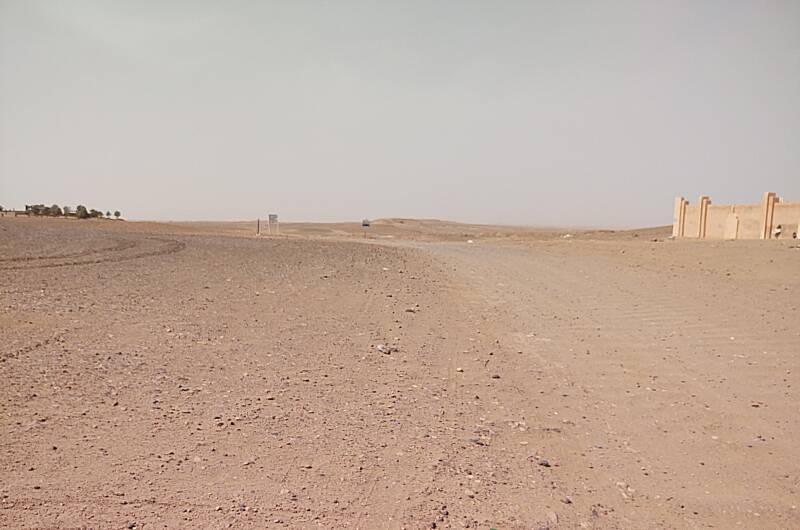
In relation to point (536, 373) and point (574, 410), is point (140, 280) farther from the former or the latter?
point (574, 410)

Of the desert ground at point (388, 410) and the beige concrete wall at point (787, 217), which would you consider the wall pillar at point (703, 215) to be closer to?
the beige concrete wall at point (787, 217)

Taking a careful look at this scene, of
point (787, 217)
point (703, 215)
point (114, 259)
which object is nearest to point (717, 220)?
point (703, 215)

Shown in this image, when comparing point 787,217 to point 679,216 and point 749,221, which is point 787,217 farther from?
point 679,216

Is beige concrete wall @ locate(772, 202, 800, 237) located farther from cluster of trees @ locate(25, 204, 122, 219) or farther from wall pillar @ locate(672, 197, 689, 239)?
cluster of trees @ locate(25, 204, 122, 219)

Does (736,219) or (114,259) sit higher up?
(736,219)

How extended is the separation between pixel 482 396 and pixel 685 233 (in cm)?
3918

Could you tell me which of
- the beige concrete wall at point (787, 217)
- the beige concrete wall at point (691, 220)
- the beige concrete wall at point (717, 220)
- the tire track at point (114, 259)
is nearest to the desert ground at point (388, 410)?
the tire track at point (114, 259)

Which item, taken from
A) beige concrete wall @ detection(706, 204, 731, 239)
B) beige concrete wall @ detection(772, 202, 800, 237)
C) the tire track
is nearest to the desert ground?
the tire track

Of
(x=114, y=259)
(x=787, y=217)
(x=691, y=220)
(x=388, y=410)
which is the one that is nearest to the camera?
(x=388, y=410)

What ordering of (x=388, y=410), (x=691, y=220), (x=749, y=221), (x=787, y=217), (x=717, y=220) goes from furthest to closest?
(x=691, y=220), (x=717, y=220), (x=749, y=221), (x=787, y=217), (x=388, y=410)

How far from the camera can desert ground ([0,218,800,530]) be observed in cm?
333

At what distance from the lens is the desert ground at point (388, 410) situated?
3.33 m

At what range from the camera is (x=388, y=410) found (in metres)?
4.84

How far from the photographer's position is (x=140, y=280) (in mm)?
11398
